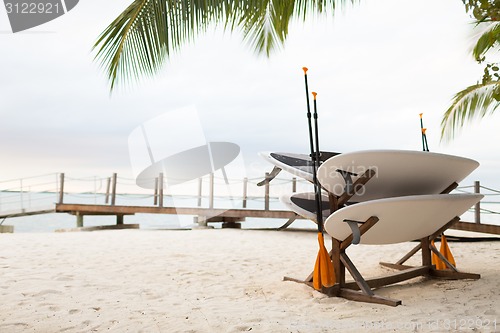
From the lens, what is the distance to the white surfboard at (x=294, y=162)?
3143 millimetres

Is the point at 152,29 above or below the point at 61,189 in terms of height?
above

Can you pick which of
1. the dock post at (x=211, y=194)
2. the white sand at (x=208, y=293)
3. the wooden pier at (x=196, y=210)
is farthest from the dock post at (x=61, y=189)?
the white sand at (x=208, y=293)

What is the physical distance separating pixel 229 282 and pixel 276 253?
1.61 meters

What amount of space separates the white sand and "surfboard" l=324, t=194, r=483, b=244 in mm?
404

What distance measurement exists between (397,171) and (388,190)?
13.5 inches

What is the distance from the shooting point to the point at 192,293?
316 centimetres

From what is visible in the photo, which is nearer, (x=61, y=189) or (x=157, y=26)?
(x=157, y=26)

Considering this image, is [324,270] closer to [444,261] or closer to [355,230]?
[355,230]

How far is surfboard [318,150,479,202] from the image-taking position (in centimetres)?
276

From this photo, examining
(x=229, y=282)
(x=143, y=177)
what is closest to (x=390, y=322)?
(x=229, y=282)

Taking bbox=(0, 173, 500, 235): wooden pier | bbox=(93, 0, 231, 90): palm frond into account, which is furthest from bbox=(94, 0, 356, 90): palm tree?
bbox=(0, 173, 500, 235): wooden pier

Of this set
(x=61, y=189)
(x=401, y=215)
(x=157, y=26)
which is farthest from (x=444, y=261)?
(x=61, y=189)

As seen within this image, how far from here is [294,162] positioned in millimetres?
3400

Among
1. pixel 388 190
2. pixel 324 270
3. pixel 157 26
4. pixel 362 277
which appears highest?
pixel 157 26
